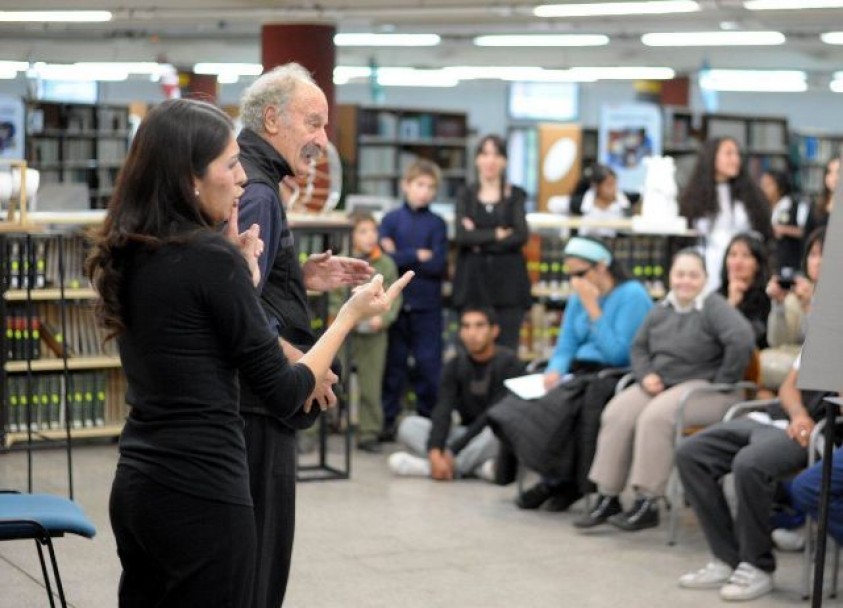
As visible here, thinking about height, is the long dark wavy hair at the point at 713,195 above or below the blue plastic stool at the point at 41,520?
above

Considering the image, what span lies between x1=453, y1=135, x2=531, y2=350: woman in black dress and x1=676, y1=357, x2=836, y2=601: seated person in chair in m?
2.68

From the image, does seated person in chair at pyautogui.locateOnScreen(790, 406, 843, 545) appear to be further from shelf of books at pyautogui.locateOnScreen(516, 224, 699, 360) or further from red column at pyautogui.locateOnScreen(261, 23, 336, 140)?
red column at pyautogui.locateOnScreen(261, 23, 336, 140)

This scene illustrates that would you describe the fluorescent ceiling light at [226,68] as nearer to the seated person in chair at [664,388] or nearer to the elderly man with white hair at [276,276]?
the seated person in chair at [664,388]

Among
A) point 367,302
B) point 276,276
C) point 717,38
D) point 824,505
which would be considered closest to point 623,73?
point 717,38

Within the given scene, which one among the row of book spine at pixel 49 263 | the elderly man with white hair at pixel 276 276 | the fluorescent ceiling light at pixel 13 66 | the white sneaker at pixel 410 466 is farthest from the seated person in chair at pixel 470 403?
the fluorescent ceiling light at pixel 13 66

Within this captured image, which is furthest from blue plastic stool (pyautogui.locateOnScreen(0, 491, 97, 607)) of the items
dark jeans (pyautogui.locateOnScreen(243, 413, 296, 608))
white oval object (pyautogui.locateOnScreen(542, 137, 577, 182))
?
white oval object (pyautogui.locateOnScreen(542, 137, 577, 182))

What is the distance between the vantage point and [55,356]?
25.8ft

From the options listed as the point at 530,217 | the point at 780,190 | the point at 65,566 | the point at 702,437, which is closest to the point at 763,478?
the point at 702,437

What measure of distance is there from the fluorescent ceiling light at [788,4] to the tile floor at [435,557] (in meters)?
6.18

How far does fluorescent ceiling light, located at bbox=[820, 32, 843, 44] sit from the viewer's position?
53.9 feet

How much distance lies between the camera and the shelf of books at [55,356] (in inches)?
301

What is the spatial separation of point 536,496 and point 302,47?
7.01m

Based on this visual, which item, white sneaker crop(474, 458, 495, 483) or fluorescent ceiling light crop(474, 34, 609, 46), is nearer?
white sneaker crop(474, 458, 495, 483)

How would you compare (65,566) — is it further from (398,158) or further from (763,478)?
(398,158)
